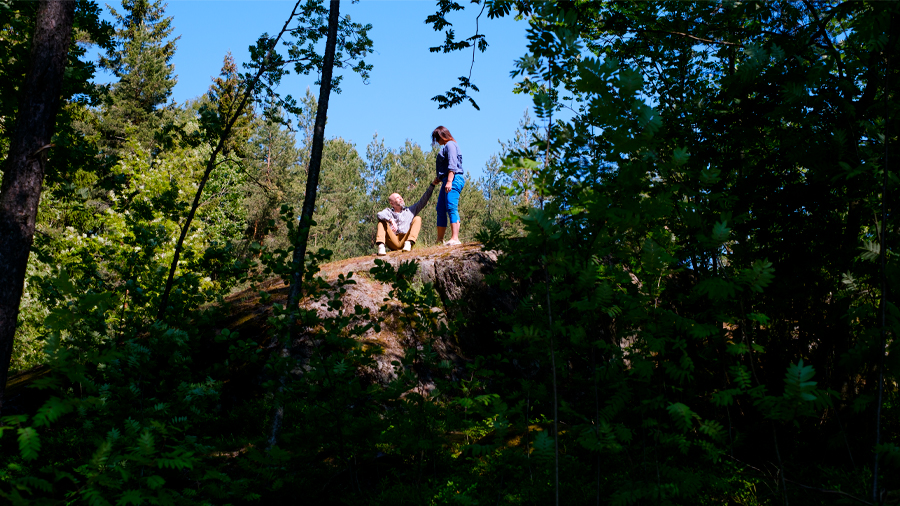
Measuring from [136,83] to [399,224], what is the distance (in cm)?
2059

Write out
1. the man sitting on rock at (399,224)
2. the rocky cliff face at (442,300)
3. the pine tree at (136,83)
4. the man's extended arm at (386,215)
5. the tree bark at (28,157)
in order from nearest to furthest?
1. the tree bark at (28,157)
2. the rocky cliff face at (442,300)
3. the man's extended arm at (386,215)
4. the man sitting on rock at (399,224)
5. the pine tree at (136,83)

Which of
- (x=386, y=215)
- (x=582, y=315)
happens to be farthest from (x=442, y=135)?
(x=582, y=315)

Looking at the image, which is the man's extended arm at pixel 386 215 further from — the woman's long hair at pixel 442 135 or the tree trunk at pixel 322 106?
the tree trunk at pixel 322 106

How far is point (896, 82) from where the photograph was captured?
2381 mm

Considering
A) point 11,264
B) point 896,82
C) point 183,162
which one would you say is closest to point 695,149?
point 896,82

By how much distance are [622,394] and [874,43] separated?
164 cm

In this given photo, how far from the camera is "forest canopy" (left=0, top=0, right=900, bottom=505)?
78.0 inches

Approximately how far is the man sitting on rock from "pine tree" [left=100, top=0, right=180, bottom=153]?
18120 mm

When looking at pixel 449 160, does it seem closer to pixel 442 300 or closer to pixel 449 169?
pixel 449 169

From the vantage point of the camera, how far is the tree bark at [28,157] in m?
4.00

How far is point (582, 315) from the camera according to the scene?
102 inches

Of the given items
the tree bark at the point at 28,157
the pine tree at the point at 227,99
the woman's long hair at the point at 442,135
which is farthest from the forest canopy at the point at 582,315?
the pine tree at the point at 227,99

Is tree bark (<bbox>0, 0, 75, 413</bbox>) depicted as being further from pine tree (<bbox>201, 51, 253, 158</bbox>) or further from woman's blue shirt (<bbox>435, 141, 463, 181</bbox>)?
pine tree (<bbox>201, 51, 253, 158</bbox>)

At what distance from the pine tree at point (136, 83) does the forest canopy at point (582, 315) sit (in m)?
17.8
